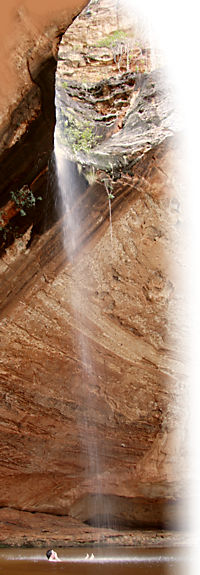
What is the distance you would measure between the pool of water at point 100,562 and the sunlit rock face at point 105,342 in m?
0.57

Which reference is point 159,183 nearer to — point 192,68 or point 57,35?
point 192,68

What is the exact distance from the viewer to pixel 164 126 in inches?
205

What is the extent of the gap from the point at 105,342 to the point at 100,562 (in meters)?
2.57

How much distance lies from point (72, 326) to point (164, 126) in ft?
8.07

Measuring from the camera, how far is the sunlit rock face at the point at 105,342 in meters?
5.33

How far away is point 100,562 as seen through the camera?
19.1 feet

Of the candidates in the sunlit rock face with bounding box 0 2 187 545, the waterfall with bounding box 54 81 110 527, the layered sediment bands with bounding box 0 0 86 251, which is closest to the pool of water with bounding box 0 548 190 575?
the sunlit rock face with bounding box 0 2 187 545

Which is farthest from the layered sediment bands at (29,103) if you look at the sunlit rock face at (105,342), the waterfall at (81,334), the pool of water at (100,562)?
the pool of water at (100,562)

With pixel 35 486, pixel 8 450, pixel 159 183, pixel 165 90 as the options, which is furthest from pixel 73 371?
pixel 165 90

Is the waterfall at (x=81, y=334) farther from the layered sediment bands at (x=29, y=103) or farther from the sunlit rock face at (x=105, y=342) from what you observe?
the layered sediment bands at (x=29, y=103)

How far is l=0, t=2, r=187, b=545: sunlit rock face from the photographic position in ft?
17.5

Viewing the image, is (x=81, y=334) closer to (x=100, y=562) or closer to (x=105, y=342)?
(x=105, y=342)

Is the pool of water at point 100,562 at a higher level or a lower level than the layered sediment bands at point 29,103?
lower

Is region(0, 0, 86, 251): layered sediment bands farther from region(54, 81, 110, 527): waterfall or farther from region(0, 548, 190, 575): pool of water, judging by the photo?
region(0, 548, 190, 575): pool of water
